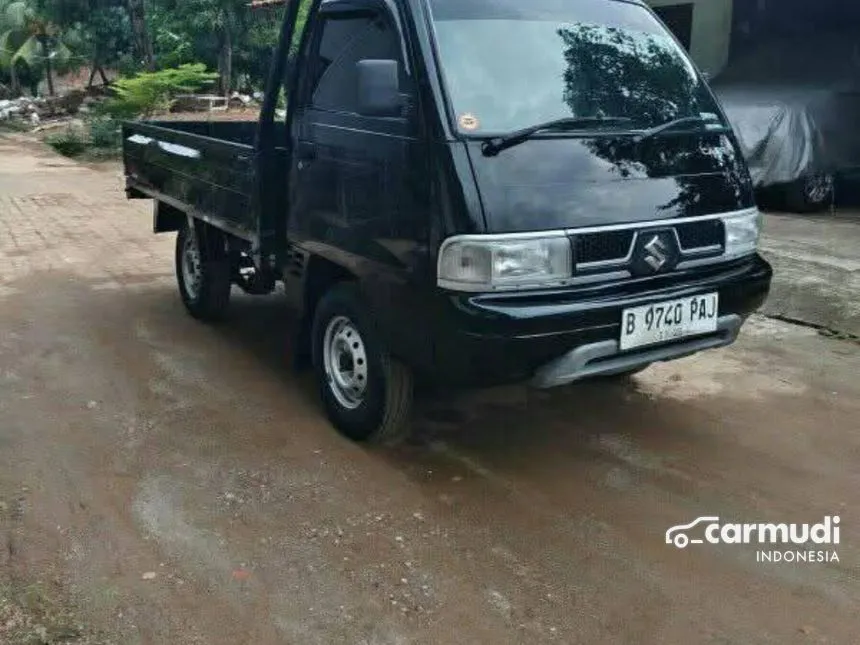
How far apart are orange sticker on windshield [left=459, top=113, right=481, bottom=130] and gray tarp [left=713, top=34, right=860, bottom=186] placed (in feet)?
24.4

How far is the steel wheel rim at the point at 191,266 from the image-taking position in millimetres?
5879

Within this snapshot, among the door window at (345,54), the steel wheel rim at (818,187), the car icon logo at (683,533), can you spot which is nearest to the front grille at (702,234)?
the car icon logo at (683,533)

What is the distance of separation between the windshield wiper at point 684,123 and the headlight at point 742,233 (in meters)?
0.42

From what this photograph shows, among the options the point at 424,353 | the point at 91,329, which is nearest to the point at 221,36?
the point at 91,329

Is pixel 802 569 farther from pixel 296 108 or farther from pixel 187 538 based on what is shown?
pixel 296 108

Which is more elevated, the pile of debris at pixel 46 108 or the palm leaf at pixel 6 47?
the palm leaf at pixel 6 47

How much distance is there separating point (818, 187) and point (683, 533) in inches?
312

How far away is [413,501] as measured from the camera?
3.51 meters

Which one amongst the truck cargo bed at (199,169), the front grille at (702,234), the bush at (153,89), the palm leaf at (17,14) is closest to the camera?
the front grille at (702,234)

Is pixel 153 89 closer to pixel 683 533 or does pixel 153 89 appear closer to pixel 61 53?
pixel 61 53

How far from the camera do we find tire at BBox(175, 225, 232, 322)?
18.6 ft

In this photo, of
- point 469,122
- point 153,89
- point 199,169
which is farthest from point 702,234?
point 153,89

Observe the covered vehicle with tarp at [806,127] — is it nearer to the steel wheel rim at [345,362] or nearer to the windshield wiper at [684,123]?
the windshield wiper at [684,123]

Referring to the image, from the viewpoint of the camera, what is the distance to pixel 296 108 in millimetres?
4250
